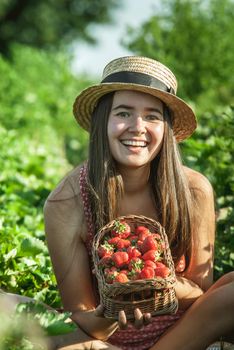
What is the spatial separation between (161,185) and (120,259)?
69cm

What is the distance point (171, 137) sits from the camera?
3844 mm

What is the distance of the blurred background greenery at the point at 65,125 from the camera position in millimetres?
4366

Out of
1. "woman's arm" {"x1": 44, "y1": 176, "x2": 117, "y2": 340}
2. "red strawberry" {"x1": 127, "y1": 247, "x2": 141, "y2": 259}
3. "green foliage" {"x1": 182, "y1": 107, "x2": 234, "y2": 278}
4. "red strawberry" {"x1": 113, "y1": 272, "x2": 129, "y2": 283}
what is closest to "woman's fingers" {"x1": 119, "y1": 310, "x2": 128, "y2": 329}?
"red strawberry" {"x1": 113, "y1": 272, "x2": 129, "y2": 283}

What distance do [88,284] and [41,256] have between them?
742mm

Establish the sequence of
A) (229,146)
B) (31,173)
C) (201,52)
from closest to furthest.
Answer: (229,146)
(31,173)
(201,52)

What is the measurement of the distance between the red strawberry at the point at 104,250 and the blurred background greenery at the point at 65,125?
67 centimetres

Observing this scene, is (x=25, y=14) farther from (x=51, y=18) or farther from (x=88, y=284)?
(x=88, y=284)

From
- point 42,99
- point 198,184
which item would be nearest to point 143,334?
→ point 198,184

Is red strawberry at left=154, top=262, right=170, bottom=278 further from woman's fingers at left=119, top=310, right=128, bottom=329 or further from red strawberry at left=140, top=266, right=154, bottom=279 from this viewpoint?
woman's fingers at left=119, top=310, right=128, bottom=329

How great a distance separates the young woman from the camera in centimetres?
357

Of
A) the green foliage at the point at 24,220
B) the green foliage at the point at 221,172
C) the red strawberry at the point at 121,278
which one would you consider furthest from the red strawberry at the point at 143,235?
the green foliage at the point at 221,172

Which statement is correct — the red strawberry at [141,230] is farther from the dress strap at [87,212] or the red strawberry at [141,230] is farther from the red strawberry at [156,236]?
the dress strap at [87,212]

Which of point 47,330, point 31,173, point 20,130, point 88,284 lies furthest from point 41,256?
point 20,130

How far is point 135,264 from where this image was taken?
128 inches
